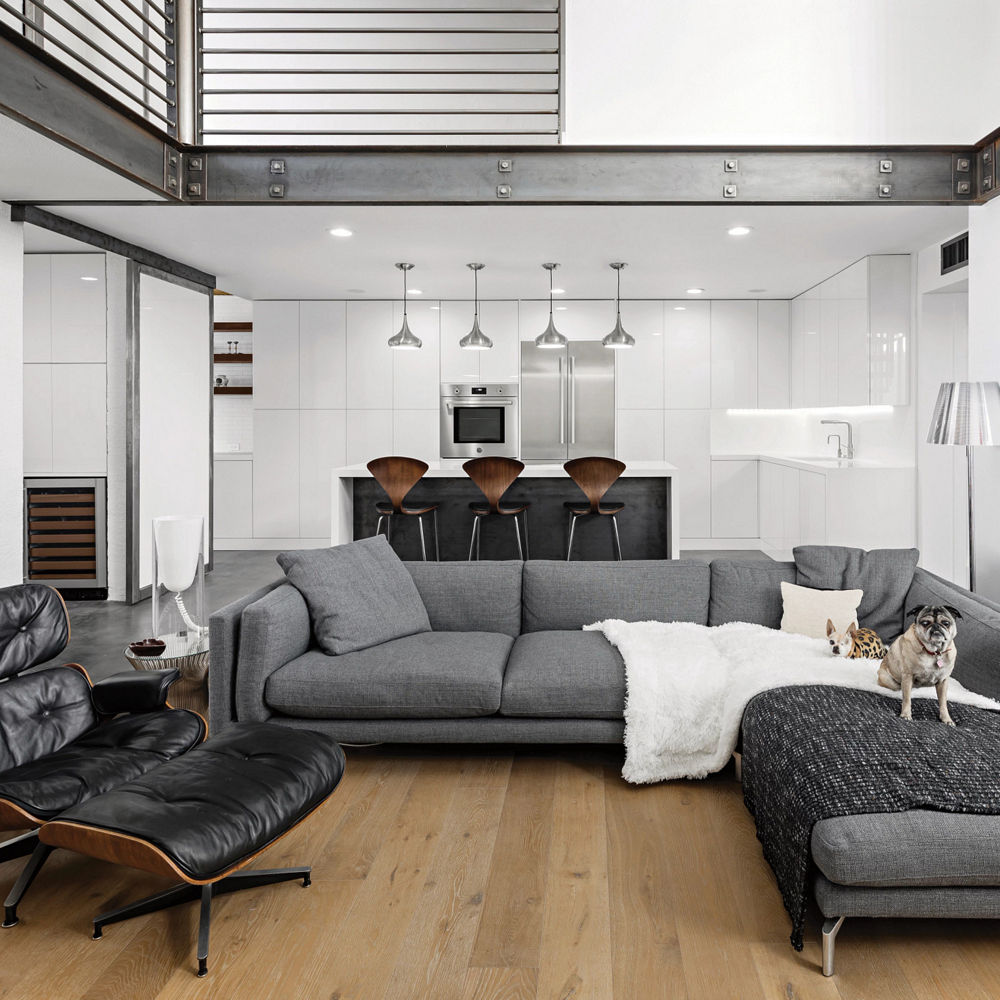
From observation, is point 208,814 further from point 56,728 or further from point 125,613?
point 125,613

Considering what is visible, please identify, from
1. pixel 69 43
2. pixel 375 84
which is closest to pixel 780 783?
pixel 69 43

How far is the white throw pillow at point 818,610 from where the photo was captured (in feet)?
10.8

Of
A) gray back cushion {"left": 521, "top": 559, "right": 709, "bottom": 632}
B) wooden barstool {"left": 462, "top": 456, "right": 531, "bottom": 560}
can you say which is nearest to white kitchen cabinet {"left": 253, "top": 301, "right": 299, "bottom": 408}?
wooden barstool {"left": 462, "top": 456, "right": 531, "bottom": 560}

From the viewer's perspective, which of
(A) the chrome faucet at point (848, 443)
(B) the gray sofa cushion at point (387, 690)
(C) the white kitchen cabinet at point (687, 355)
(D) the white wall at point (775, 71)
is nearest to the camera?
(B) the gray sofa cushion at point (387, 690)

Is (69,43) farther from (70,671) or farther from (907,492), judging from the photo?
(907,492)

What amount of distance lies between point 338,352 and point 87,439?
2.86 meters

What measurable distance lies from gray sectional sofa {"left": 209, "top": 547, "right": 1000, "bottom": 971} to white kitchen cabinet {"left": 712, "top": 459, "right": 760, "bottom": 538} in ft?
15.5

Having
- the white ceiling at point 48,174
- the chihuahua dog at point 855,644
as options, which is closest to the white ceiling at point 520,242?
the white ceiling at point 48,174

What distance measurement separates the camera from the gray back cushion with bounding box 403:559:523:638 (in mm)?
3645

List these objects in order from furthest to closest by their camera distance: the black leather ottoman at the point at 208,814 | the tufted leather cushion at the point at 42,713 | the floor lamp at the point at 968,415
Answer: the floor lamp at the point at 968,415 → the tufted leather cushion at the point at 42,713 → the black leather ottoman at the point at 208,814

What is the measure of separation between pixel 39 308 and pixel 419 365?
337 centimetres

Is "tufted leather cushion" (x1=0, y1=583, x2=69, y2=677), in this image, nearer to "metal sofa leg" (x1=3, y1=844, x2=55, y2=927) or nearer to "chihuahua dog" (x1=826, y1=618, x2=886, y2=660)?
"metal sofa leg" (x1=3, y1=844, x2=55, y2=927)

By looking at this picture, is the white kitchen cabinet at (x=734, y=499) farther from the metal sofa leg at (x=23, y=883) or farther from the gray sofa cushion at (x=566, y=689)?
the metal sofa leg at (x=23, y=883)

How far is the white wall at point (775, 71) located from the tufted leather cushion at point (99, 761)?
13.1 ft
